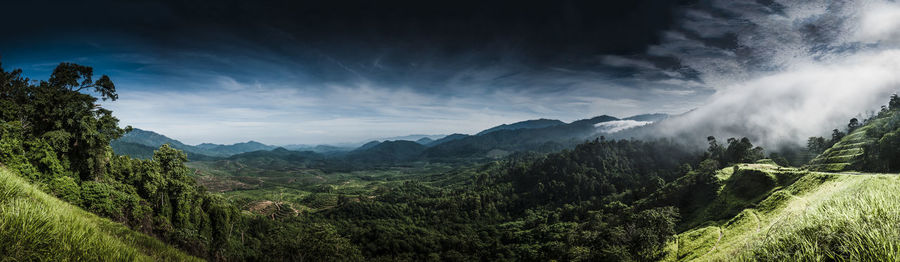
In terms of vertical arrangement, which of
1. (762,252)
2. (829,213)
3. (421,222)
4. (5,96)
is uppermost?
(5,96)

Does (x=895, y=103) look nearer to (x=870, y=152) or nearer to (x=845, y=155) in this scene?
(x=845, y=155)

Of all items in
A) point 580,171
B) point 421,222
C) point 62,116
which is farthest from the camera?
point 580,171

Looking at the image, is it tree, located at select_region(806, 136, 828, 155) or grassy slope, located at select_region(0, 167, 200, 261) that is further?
tree, located at select_region(806, 136, 828, 155)

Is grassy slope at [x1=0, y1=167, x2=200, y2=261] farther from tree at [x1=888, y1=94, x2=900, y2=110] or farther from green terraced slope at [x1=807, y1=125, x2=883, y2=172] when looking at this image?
tree at [x1=888, y1=94, x2=900, y2=110]

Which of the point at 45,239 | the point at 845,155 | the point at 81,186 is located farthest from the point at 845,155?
the point at 81,186

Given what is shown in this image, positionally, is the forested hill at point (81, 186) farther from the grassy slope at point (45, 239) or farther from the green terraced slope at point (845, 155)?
the green terraced slope at point (845, 155)

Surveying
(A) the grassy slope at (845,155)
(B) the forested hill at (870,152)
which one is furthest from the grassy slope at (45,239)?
(A) the grassy slope at (845,155)

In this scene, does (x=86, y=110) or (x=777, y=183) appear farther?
(x=777, y=183)

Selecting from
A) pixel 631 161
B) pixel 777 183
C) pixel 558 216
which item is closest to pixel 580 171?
pixel 631 161

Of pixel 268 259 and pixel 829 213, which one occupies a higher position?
pixel 829 213

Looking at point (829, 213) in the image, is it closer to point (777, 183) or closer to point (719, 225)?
point (719, 225)

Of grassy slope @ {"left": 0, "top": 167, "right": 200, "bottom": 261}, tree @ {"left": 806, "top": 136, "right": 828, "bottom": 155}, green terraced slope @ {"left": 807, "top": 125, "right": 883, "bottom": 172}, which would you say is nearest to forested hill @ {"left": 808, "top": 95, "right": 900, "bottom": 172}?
green terraced slope @ {"left": 807, "top": 125, "right": 883, "bottom": 172}
